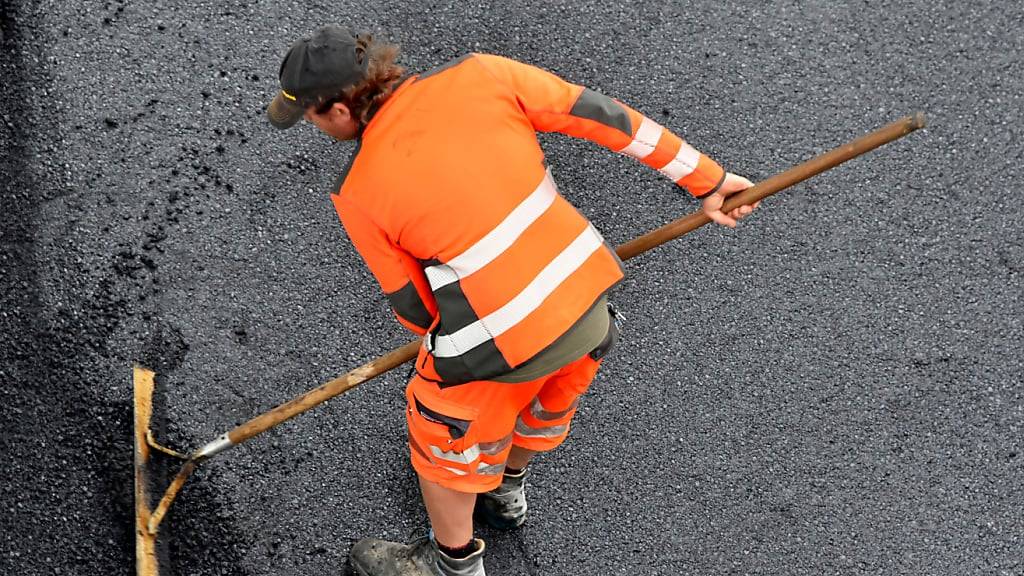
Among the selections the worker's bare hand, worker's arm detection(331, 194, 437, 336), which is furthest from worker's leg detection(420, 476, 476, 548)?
the worker's bare hand

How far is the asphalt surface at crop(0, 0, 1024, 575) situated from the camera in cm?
302

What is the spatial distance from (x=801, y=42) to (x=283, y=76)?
229 centimetres

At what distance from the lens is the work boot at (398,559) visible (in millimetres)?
2936

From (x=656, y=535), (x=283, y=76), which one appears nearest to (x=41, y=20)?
A: (x=283, y=76)

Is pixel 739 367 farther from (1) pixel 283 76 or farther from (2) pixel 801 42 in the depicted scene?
(1) pixel 283 76

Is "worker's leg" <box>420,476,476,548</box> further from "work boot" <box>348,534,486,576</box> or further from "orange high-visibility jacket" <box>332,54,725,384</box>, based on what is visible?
"orange high-visibility jacket" <box>332,54,725,384</box>

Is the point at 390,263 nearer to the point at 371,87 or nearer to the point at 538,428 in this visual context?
the point at 371,87

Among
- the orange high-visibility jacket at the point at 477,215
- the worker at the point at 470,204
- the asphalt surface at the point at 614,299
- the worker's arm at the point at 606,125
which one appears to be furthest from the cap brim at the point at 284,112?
the asphalt surface at the point at 614,299

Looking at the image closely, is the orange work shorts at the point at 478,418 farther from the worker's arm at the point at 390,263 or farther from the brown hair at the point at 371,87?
the brown hair at the point at 371,87

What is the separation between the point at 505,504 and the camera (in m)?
3.02

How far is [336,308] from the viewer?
3.18 meters

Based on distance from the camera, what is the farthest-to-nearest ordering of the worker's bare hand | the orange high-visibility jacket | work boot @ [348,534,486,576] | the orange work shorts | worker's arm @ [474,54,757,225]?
work boot @ [348,534,486,576] < the worker's bare hand < the orange work shorts < worker's arm @ [474,54,757,225] < the orange high-visibility jacket

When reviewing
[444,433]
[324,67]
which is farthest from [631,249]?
[324,67]

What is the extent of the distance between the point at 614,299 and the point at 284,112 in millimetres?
1541
